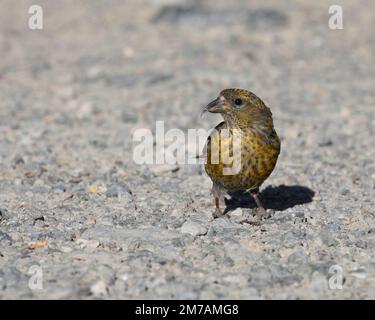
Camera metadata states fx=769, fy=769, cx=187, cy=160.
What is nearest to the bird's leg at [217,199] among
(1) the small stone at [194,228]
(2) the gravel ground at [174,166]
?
(2) the gravel ground at [174,166]

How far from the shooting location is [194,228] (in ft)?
19.5

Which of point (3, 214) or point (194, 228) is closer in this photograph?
point (194, 228)

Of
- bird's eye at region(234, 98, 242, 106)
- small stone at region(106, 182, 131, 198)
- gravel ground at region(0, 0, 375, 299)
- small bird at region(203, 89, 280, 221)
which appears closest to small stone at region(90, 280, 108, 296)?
gravel ground at region(0, 0, 375, 299)

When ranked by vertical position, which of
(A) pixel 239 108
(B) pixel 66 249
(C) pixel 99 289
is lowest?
(C) pixel 99 289

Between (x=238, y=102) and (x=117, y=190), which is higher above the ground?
(x=238, y=102)

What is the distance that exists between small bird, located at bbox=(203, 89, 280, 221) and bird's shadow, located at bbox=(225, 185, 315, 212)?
0.71 metres

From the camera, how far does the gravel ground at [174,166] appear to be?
5.18m

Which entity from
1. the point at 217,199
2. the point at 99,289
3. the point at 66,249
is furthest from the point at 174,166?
the point at 99,289

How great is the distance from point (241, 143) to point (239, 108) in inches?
11.4

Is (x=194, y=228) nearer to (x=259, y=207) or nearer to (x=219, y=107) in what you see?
(x=259, y=207)

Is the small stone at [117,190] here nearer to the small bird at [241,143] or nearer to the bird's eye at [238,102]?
the small bird at [241,143]

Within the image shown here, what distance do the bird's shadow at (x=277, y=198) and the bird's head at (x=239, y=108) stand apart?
0.96 metres

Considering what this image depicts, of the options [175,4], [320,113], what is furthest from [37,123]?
[175,4]

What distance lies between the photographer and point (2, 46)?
13.3 metres
